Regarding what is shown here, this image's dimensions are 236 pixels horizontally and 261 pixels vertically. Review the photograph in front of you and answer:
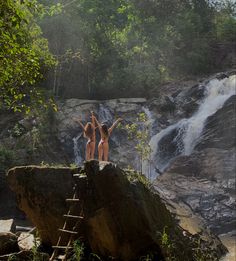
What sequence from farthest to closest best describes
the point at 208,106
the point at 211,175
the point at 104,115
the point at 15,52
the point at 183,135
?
the point at 104,115 → the point at 208,106 → the point at 183,135 → the point at 211,175 → the point at 15,52

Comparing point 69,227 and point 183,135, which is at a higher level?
point 183,135

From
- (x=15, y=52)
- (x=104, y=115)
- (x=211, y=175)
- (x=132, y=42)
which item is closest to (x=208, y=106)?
(x=211, y=175)

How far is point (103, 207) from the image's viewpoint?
338 inches

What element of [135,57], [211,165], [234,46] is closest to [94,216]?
[211,165]

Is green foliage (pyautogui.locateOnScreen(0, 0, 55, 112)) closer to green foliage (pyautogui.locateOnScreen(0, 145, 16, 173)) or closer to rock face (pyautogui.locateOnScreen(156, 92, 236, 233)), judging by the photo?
rock face (pyautogui.locateOnScreen(156, 92, 236, 233))

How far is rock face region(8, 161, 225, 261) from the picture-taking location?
8523 millimetres

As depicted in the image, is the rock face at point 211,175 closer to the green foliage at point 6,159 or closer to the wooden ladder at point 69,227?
the green foliage at point 6,159

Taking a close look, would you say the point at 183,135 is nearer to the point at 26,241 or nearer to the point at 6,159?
the point at 6,159

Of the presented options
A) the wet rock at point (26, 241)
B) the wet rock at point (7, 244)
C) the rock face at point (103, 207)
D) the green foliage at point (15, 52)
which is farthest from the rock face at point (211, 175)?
the green foliage at point (15, 52)

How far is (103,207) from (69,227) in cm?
113

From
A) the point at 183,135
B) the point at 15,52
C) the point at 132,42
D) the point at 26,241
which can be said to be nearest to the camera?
the point at 15,52

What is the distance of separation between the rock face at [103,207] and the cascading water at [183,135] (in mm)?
14086

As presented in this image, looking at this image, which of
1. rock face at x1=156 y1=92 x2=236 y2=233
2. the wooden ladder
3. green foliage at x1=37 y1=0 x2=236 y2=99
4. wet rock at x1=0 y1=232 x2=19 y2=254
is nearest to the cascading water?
rock face at x1=156 y1=92 x2=236 y2=233

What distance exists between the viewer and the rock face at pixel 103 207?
28.0 feet
